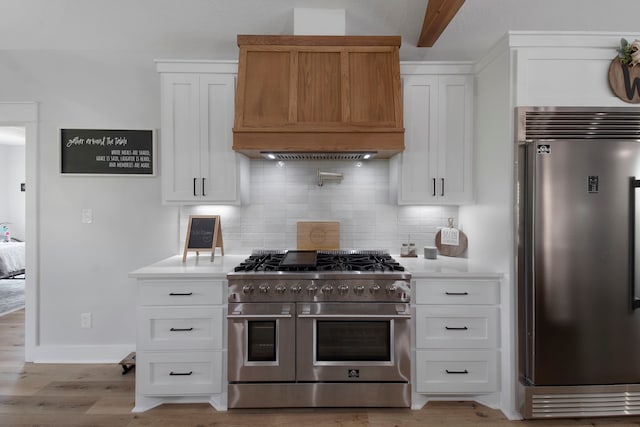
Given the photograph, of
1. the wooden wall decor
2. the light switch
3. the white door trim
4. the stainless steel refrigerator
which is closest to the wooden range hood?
the stainless steel refrigerator

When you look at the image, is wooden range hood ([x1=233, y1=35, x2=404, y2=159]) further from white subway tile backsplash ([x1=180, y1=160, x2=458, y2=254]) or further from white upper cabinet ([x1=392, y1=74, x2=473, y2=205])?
white subway tile backsplash ([x1=180, y1=160, x2=458, y2=254])

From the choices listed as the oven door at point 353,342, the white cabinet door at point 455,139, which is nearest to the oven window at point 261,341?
the oven door at point 353,342

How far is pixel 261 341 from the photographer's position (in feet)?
7.72

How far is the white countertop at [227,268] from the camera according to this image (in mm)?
2348

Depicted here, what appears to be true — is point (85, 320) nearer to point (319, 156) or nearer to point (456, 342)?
point (319, 156)

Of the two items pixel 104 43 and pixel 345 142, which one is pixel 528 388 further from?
pixel 104 43

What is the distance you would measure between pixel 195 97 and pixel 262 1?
83cm

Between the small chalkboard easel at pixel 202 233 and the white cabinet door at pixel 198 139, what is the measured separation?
0.19 m

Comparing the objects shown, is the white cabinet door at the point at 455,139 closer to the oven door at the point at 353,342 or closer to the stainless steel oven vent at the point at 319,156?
the stainless steel oven vent at the point at 319,156

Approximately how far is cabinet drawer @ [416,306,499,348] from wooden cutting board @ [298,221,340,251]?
3.09ft

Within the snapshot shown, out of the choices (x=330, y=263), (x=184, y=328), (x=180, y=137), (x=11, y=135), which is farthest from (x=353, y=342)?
(x=11, y=135)

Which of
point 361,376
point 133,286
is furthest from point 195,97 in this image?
point 361,376

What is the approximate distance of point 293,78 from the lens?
253cm

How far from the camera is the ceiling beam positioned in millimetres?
2268
